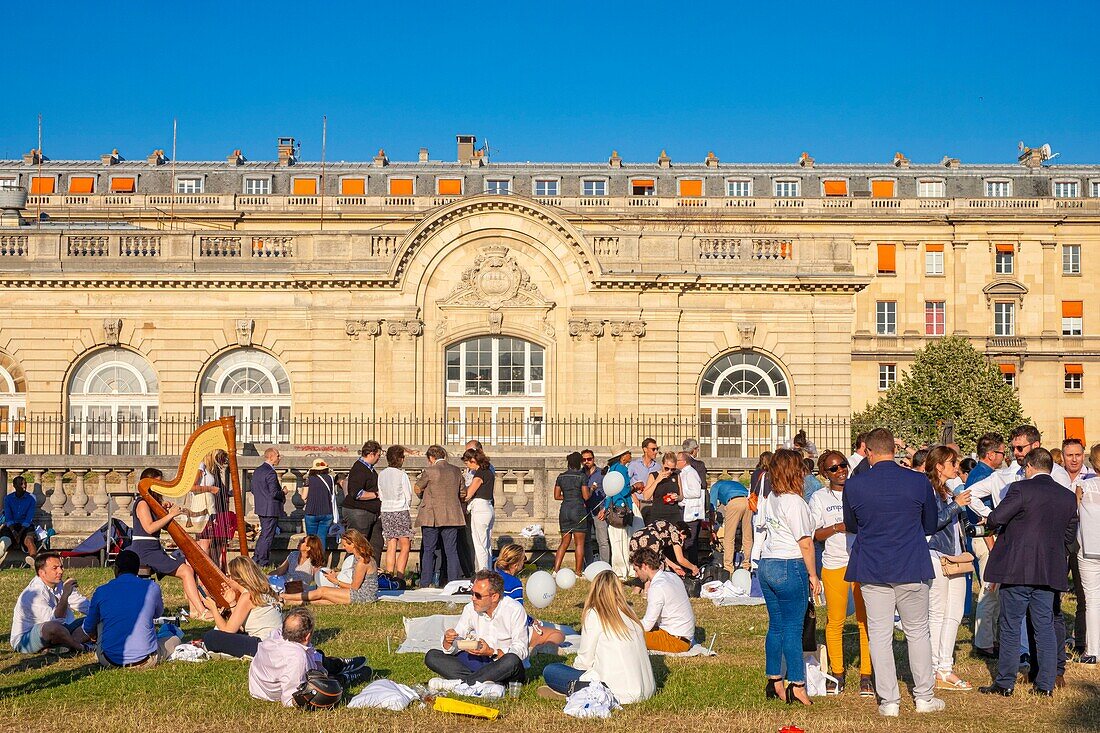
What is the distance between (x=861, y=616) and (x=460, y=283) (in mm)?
21855

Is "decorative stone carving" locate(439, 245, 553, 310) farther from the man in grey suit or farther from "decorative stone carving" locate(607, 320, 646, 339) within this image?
the man in grey suit

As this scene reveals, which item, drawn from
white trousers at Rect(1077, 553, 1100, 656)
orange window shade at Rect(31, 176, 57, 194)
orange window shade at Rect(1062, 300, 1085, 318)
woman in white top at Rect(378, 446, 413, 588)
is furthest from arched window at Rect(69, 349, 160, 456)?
orange window shade at Rect(1062, 300, 1085, 318)

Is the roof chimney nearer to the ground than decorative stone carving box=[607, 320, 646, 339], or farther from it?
farther from it

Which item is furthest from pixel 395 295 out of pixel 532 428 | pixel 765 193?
pixel 765 193

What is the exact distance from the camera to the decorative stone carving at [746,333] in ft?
103

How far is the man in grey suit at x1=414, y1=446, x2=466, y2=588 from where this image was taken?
1655cm

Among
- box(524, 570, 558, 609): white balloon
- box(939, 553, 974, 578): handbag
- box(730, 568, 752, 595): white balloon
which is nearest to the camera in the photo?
box(939, 553, 974, 578): handbag

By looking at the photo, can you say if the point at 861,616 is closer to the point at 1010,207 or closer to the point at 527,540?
the point at 527,540

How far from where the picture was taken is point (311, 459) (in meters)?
21.1

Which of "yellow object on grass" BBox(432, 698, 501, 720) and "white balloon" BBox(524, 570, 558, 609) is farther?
"white balloon" BBox(524, 570, 558, 609)

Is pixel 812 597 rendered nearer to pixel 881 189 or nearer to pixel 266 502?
pixel 266 502

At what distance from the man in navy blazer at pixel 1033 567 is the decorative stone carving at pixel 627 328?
20.8 m

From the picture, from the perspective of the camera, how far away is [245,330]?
1222 inches

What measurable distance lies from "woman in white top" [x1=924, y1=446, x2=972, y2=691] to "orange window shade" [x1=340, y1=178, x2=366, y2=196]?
51019 mm
